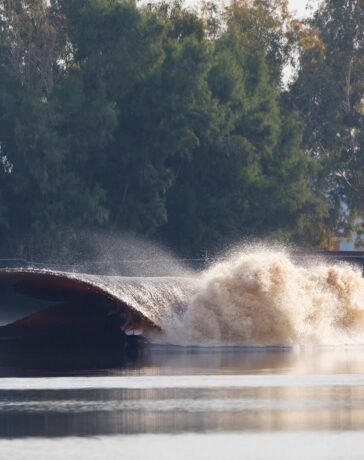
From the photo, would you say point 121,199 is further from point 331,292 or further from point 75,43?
point 331,292

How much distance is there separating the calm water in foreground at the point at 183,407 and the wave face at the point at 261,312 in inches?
201

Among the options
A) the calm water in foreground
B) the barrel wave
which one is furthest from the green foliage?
the calm water in foreground

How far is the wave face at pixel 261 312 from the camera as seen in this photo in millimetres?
38500

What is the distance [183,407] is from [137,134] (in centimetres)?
5237

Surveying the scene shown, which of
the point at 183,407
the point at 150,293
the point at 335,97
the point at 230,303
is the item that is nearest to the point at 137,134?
the point at 335,97

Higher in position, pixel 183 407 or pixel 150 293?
pixel 150 293

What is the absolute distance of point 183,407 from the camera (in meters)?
23.5

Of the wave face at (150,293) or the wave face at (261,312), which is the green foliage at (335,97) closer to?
the wave face at (150,293)

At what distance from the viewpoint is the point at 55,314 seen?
135ft

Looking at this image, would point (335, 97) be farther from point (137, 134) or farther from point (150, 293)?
point (150, 293)

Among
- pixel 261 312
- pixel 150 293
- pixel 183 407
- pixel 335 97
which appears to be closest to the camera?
pixel 183 407

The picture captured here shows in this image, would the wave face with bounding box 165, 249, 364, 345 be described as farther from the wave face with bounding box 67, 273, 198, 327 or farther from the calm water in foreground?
the calm water in foreground

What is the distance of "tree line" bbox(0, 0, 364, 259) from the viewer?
70.8 metres

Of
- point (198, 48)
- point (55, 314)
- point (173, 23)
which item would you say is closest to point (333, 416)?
point (55, 314)
